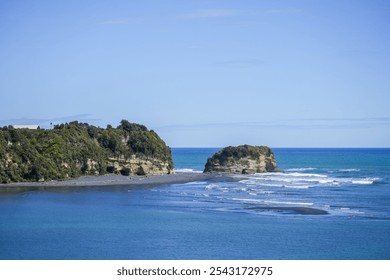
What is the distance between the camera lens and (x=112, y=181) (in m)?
118

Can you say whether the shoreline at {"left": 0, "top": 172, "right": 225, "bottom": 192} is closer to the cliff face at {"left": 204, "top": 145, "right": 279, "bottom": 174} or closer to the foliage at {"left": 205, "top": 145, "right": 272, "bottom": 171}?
the cliff face at {"left": 204, "top": 145, "right": 279, "bottom": 174}

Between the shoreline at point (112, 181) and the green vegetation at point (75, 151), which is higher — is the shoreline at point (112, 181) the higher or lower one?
the lower one

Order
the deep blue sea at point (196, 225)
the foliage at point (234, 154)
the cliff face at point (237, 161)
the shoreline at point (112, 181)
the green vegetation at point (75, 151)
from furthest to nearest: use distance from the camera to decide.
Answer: the cliff face at point (237, 161)
the foliage at point (234, 154)
the green vegetation at point (75, 151)
the shoreline at point (112, 181)
the deep blue sea at point (196, 225)

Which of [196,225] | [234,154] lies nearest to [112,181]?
[234,154]

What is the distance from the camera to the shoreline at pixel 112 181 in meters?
106

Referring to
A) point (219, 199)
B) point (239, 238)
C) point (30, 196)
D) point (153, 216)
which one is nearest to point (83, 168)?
point (30, 196)

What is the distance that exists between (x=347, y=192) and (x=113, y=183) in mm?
39779

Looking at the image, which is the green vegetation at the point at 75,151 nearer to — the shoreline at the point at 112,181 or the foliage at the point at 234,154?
the shoreline at the point at 112,181

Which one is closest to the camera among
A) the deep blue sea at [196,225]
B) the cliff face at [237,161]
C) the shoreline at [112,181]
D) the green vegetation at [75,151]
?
the deep blue sea at [196,225]

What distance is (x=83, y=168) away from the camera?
127500 millimetres

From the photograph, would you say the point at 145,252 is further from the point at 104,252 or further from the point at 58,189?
the point at 58,189

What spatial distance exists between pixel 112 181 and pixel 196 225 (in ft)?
195

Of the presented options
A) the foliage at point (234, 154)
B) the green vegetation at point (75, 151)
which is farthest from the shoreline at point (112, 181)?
the foliage at point (234, 154)

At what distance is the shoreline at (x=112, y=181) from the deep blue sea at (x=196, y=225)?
445 inches
